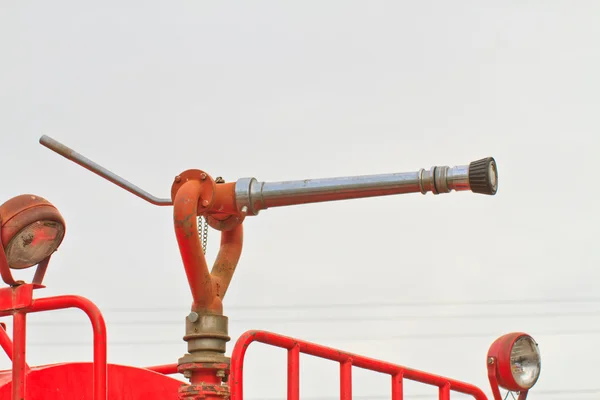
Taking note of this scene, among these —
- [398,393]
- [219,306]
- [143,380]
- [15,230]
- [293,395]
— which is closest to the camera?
[15,230]

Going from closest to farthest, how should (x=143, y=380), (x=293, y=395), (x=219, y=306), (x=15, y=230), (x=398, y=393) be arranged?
(x=15, y=230)
(x=219, y=306)
(x=293, y=395)
(x=143, y=380)
(x=398, y=393)

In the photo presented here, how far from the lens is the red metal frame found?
563cm

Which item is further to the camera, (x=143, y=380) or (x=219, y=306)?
(x=143, y=380)

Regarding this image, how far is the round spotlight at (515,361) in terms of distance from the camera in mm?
7738

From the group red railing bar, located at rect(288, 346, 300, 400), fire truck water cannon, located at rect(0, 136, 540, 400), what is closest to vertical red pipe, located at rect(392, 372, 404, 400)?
fire truck water cannon, located at rect(0, 136, 540, 400)

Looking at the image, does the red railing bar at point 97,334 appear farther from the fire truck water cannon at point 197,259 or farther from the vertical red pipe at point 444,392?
the vertical red pipe at point 444,392

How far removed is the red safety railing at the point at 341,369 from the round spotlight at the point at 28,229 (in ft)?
3.79

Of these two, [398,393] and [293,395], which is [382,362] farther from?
[293,395]

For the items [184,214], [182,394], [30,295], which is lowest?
[182,394]

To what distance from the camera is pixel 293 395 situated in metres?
6.65

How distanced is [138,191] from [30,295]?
1.17m

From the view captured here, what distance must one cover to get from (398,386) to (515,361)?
0.83 meters

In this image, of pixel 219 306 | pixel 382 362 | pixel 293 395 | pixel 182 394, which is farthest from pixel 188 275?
pixel 382 362

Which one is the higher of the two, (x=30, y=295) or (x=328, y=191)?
(x=328, y=191)
